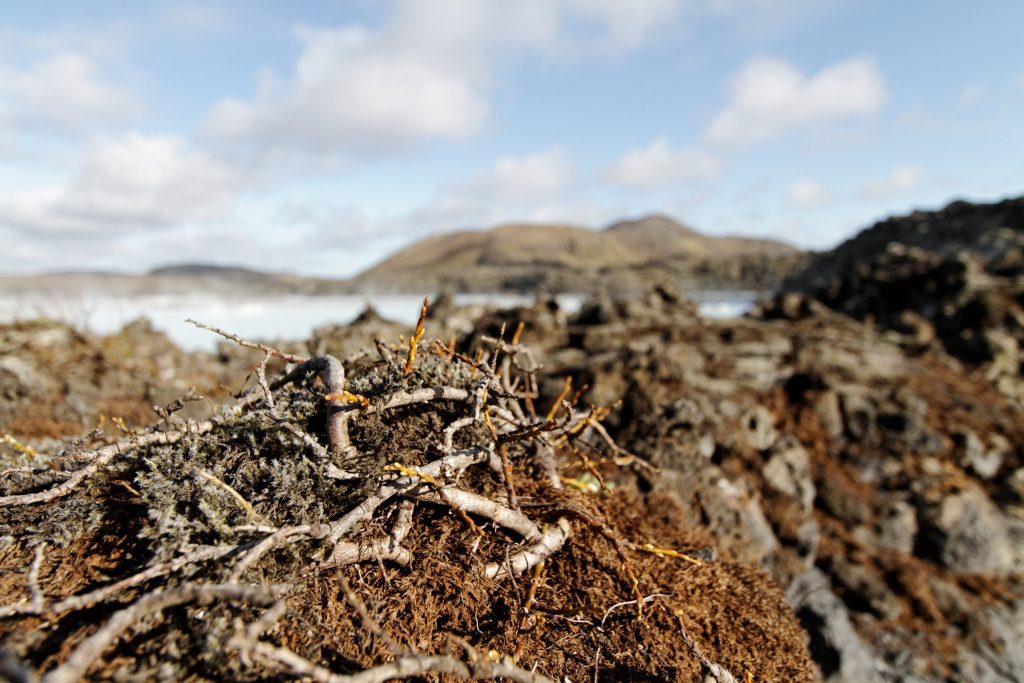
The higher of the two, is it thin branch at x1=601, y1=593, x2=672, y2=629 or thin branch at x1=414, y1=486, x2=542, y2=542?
thin branch at x1=414, y1=486, x2=542, y2=542

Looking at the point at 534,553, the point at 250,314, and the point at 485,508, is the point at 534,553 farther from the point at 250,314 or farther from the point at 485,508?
the point at 250,314

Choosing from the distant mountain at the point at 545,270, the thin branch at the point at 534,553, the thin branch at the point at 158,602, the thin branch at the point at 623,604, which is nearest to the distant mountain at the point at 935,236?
the distant mountain at the point at 545,270

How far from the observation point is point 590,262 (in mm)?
63906

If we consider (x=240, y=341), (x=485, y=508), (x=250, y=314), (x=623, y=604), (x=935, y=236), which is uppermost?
(x=935, y=236)

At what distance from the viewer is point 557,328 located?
8.33m

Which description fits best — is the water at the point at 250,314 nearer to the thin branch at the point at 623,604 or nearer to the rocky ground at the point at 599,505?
the rocky ground at the point at 599,505

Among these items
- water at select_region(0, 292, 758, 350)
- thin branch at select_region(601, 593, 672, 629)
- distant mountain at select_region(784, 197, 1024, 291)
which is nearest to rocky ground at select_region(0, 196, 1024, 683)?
thin branch at select_region(601, 593, 672, 629)

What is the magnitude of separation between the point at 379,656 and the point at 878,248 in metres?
43.7

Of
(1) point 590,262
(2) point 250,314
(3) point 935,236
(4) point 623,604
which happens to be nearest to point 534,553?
(4) point 623,604

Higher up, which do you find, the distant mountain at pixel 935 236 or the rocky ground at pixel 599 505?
the distant mountain at pixel 935 236

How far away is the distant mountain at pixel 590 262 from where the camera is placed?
39312 millimetres

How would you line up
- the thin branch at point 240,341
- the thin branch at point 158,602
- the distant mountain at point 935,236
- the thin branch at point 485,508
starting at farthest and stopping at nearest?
1. the distant mountain at point 935,236
2. the thin branch at point 240,341
3. the thin branch at point 485,508
4. the thin branch at point 158,602

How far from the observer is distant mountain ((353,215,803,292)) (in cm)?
3931

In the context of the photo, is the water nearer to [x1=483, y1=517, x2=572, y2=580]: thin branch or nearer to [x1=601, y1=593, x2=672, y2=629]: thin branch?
[x1=483, y1=517, x2=572, y2=580]: thin branch
